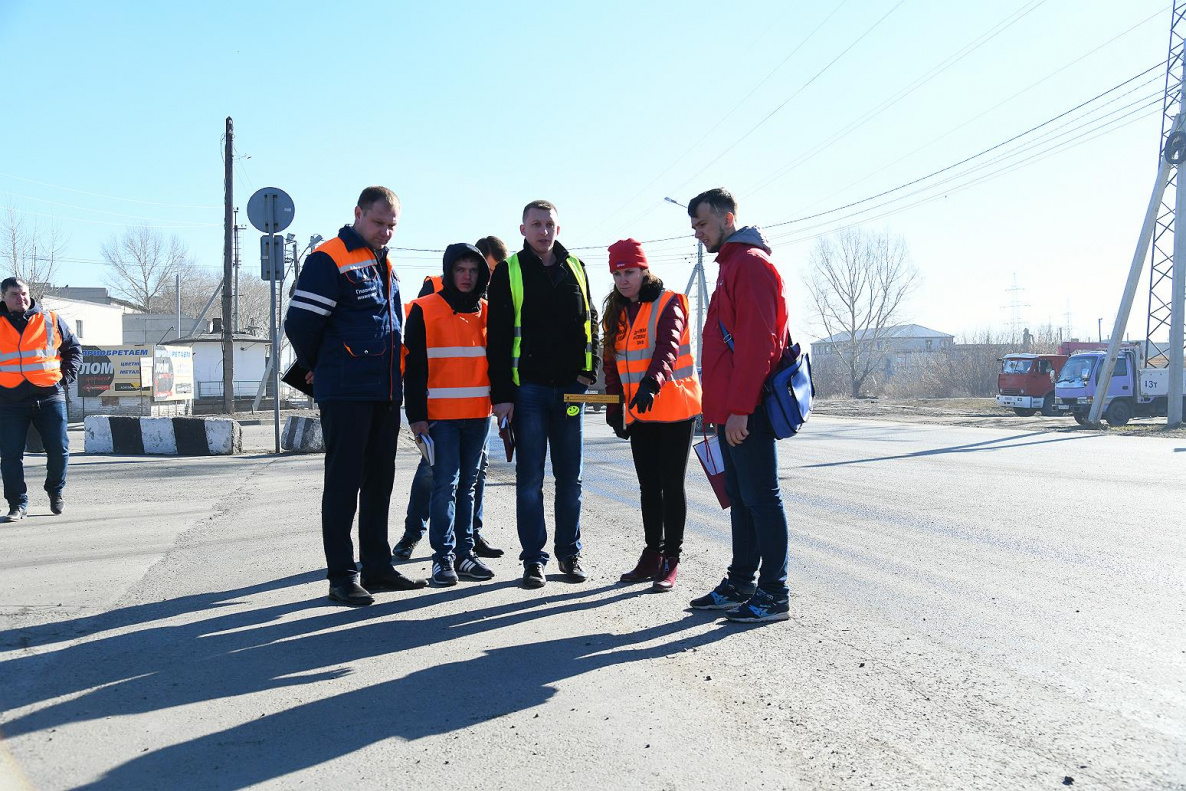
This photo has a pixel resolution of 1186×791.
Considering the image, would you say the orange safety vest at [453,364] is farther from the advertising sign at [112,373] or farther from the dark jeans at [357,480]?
the advertising sign at [112,373]

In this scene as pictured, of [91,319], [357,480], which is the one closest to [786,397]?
[357,480]

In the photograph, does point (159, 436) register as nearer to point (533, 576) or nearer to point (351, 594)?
point (351, 594)

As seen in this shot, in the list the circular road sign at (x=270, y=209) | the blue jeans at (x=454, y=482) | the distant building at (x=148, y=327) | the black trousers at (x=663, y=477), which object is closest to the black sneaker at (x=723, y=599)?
the black trousers at (x=663, y=477)

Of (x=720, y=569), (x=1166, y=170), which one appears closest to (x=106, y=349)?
(x=720, y=569)

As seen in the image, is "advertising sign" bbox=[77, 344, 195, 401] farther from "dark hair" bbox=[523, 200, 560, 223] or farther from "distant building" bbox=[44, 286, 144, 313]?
"distant building" bbox=[44, 286, 144, 313]

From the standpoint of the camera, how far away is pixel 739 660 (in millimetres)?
3678

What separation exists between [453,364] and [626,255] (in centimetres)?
121

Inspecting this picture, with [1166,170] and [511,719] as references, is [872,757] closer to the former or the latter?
[511,719]

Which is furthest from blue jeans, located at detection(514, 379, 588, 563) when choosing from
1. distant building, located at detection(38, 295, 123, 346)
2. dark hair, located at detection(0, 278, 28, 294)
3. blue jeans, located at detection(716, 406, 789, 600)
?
distant building, located at detection(38, 295, 123, 346)

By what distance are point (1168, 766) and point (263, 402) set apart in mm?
A: 40042

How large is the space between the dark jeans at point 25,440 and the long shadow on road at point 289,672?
13.2 ft

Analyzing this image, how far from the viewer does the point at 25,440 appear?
781 cm

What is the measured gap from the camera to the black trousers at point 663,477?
5.05 m

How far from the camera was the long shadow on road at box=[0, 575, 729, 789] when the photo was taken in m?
2.85
